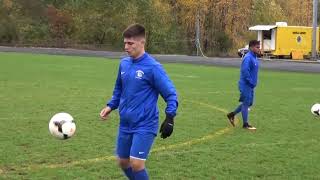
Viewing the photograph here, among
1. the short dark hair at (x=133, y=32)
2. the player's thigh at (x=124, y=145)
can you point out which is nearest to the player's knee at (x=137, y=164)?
the player's thigh at (x=124, y=145)

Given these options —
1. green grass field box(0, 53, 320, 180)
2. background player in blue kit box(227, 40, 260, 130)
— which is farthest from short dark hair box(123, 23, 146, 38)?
background player in blue kit box(227, 40, 260, 130)

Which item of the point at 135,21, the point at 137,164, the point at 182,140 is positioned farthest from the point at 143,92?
the point at 135,21

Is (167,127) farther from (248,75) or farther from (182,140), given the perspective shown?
(248,75)

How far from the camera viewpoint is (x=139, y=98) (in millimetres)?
5938

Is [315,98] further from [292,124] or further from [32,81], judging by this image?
[32,81]

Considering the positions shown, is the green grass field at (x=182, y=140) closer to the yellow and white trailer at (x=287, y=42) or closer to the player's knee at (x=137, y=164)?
the player's knee at (x=137, y=164)

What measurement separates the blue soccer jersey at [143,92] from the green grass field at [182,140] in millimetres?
1729

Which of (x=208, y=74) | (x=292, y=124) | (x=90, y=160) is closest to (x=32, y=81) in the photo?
(x=208, y=74)

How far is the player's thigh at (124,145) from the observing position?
238 inches

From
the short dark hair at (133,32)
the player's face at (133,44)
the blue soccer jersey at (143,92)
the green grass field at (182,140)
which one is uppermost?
the short dark hair at (133,32)

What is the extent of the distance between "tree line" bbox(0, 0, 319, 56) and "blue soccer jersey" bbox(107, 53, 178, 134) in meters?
54.0

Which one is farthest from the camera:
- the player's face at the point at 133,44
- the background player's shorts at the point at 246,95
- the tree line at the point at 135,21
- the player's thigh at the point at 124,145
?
the tree line at the point at 135,21

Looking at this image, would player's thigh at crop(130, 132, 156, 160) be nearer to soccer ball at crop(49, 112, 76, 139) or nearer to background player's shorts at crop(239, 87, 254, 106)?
soccer ball at crop(49, 112, 76, 139)

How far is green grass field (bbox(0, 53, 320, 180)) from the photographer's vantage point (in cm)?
788
